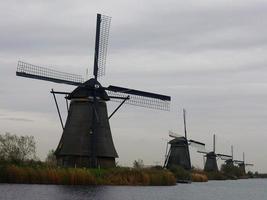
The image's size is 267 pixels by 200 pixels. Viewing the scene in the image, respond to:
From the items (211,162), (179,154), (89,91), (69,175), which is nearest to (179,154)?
(179,154)

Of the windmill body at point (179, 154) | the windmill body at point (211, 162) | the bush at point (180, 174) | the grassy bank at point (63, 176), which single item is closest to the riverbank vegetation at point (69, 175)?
the grassy bank at point (63, 176)

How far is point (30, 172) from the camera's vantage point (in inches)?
1503

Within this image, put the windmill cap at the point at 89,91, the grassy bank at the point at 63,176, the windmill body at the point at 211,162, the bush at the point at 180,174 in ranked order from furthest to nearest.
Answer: the windmill body at the point at 211,162, the bush at the point at 180,174, the windmill cap at the point at 89,91, the grassy bank at the point at 63,176

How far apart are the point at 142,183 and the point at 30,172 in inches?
350

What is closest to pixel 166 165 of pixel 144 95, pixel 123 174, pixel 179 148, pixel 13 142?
pixel 179 148

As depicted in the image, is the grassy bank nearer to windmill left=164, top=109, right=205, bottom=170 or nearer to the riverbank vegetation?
the riverbank vegetation

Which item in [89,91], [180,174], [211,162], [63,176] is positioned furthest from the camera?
[211,162]

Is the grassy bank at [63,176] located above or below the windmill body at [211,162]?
below

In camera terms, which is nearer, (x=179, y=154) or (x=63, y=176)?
(x=63, y=176)

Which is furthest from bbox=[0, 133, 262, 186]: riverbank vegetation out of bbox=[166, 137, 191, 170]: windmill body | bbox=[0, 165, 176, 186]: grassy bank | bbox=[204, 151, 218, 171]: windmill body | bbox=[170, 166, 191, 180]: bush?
bbox=[204, 151, 218, 171]: windmill body

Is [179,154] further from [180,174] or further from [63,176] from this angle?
[63,176]

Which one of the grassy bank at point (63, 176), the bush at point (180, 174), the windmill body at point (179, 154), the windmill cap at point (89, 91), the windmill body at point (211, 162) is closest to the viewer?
the grassy bank at point (63, 176)

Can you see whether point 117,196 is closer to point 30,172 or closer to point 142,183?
point 30,172

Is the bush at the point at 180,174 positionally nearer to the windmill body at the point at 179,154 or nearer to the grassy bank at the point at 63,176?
the windmill body at the point at 179,154
